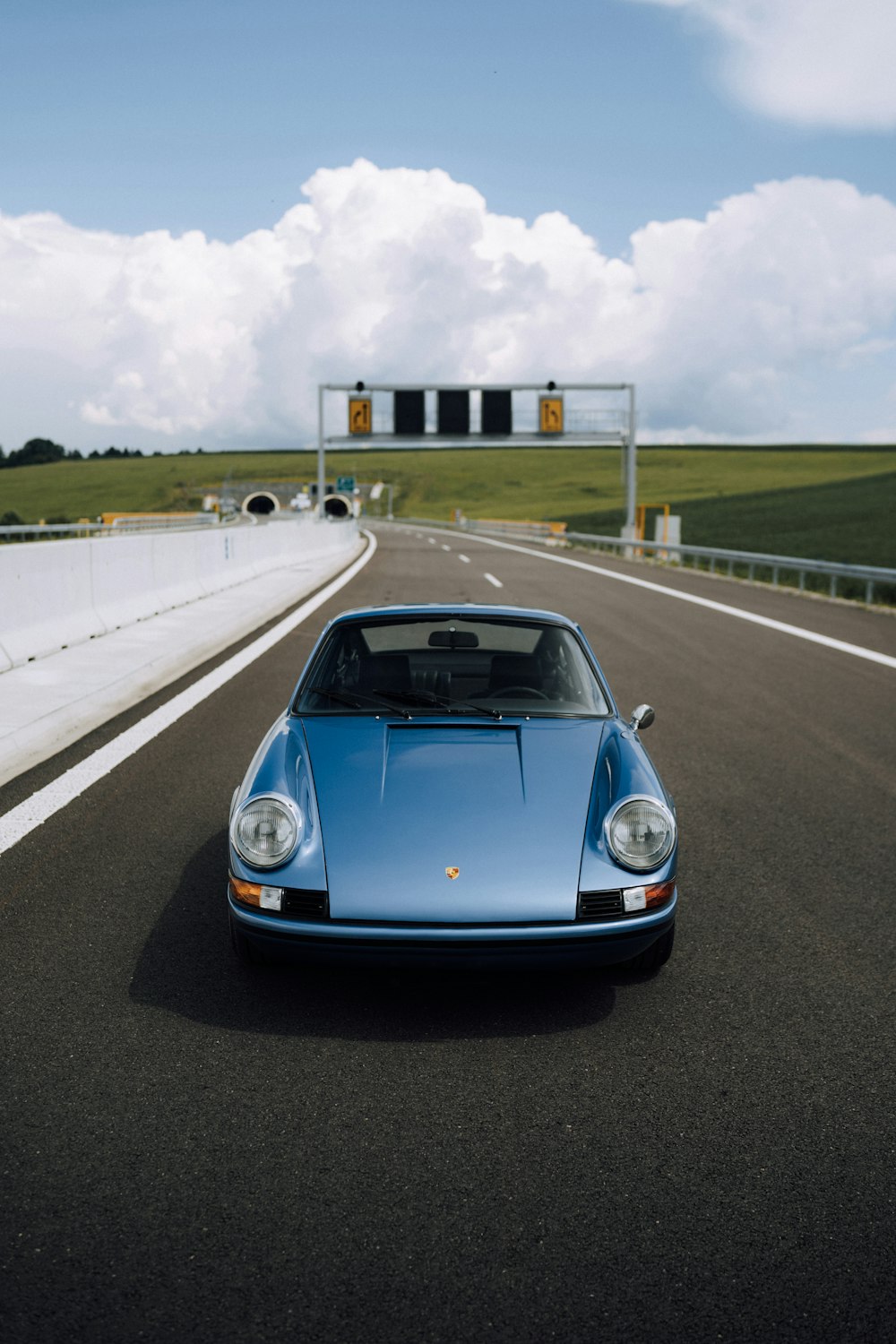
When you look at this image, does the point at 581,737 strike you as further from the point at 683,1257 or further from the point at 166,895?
the point at 683,1257

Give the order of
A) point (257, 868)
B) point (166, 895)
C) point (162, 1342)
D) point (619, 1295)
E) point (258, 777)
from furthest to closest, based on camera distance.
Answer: point (166, 895)
point (258, 777)
point (257, 868)
point (619, 1295)
point (162, 1342)

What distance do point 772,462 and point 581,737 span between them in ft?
568

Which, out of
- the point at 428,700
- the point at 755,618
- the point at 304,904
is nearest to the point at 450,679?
the point at 428,700

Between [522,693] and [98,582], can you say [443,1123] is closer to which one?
[522,693]

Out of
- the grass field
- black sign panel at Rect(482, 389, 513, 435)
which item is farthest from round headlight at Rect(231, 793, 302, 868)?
the grass field

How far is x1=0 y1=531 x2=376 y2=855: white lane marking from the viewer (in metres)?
6.50

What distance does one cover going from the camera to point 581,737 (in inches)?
197

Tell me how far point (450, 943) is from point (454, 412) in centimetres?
5465

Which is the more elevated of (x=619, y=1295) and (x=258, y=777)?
(x=258, y=777)

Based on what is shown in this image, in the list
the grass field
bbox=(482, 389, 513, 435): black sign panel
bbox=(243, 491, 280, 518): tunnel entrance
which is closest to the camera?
bbox=(482, 389, 513, 435): black sign panel

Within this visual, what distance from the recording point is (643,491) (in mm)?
145625

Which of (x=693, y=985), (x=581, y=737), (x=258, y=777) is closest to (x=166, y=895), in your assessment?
(x=258, y=777)

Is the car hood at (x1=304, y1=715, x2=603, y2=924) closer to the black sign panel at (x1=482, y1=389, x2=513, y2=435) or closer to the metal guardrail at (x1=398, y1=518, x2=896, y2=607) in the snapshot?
the metal guardrail at (x1=398, y1=518, x2=896, y2=607)

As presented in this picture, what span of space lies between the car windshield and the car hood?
20cm
